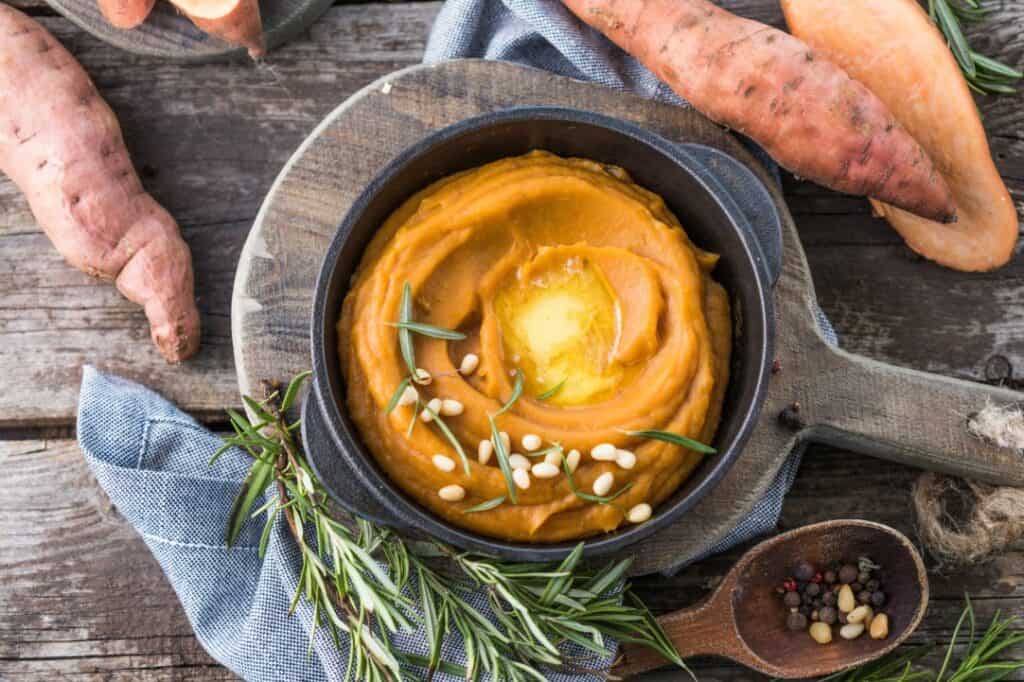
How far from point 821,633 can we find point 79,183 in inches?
85.5

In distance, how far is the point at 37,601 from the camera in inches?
94.8

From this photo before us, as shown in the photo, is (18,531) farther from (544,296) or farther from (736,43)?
(736,43)

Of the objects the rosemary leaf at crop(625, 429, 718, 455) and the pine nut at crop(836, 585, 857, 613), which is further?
the pine nut at crop(836, 585, 857, 613)

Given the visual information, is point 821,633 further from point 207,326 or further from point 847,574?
→ point 207,326

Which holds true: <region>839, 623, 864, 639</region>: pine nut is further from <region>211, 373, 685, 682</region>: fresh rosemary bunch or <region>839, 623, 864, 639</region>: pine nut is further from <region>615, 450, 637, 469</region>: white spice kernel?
<region>615, 450, 637, 469</region>: white spice kernel

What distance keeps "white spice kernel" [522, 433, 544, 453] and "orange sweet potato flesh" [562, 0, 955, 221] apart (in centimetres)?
91

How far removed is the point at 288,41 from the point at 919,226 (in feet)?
5.71

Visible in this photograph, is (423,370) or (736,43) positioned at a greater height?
(736,43)

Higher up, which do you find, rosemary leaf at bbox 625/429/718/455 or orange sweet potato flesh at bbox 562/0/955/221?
orange sweet potato flesh at bbox 562/0/955/221

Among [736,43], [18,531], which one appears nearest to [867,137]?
[736,43]

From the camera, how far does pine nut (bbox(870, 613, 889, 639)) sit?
90.4 inches

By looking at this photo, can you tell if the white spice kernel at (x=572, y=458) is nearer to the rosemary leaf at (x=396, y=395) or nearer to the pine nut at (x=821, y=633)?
the rosemary leaf at (x=396, y=395)

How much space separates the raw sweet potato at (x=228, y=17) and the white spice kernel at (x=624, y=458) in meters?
1.36

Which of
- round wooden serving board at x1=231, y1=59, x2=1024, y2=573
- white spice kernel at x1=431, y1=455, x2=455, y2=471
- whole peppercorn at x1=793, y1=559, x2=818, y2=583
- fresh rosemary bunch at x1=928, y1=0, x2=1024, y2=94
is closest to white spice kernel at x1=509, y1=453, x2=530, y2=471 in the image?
white spice kernel at x1=431, y1=455, x2=455, y2=471
